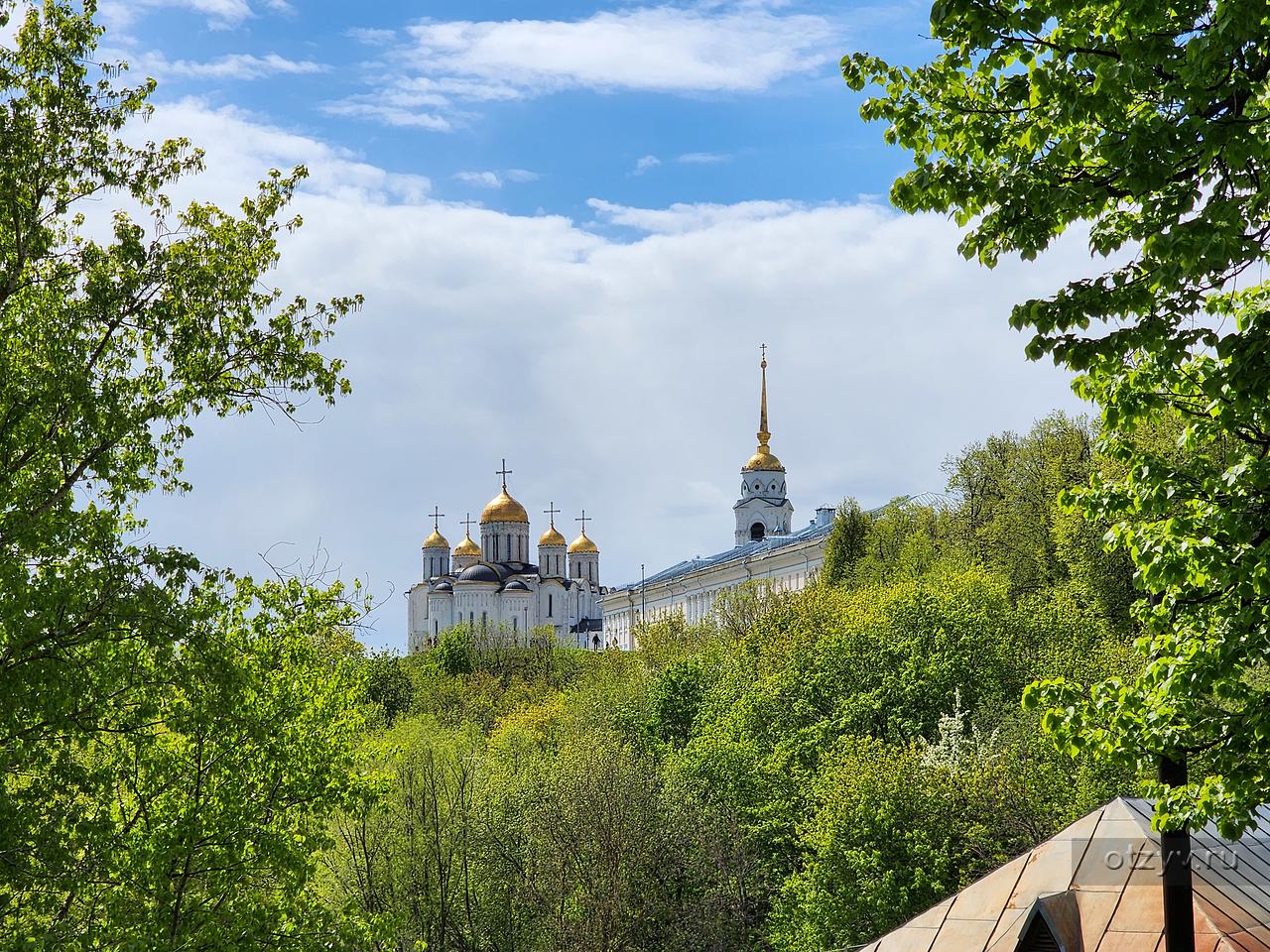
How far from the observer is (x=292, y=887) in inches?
683

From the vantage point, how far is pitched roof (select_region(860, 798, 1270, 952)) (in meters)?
16.6

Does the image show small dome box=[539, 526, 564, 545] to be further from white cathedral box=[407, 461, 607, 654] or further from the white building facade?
the white building facade

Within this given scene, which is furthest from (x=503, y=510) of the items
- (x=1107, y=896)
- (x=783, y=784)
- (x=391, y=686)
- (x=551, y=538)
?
(x=1107, y=896)

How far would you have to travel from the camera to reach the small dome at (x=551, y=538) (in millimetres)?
168125

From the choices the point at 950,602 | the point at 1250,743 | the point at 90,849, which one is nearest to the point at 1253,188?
the point at 1250,743

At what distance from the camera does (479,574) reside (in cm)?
15925

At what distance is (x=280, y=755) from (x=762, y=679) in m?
32.2

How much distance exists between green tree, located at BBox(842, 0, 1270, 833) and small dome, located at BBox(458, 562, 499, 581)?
148901 mm

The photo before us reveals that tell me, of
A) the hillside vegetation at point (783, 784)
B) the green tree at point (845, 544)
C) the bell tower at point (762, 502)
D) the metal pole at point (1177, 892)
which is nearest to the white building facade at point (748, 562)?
the bell tower at point (762, 502)

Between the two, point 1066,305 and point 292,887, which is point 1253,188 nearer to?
point 1066,305

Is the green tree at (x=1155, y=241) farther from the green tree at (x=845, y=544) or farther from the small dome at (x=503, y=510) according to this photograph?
the small dome at (x=503, y=510)

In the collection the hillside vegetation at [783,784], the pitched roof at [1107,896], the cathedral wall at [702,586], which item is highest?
the cathedral wall at [702,586]

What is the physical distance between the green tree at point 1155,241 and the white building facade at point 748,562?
91.3 metres

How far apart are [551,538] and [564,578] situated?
15.3ft
